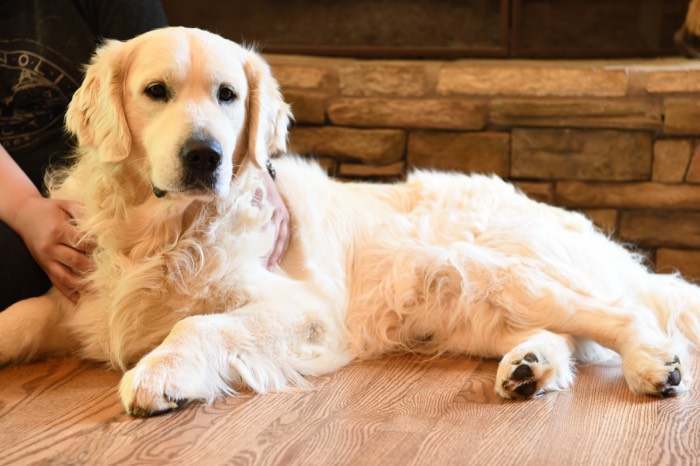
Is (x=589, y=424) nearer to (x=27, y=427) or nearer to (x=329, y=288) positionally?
(x=329, y=288)

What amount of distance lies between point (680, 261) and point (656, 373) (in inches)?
66.1

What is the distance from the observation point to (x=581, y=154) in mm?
3646

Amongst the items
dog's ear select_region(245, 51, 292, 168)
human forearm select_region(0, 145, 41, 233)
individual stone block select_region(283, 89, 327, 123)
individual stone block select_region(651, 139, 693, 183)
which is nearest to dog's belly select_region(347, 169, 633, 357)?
dog's ear select_region(245, 51, 292, 168)

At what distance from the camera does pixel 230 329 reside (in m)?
2.20

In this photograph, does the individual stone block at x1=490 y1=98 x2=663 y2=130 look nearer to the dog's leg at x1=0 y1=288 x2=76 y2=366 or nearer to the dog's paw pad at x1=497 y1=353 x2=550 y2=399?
the dog's paw pad at x1=497 y1=353 x2=550 y2=399

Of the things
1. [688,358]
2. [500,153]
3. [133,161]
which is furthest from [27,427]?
[500,153]

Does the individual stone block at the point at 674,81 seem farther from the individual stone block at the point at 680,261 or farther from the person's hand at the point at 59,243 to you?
the person's hand at the point at 59,243

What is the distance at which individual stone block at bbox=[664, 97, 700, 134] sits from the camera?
3.47m

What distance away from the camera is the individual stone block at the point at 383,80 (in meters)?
3.80

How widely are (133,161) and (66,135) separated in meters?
0.77

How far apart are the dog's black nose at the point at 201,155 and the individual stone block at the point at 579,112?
1907mm

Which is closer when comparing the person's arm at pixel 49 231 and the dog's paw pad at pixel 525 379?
the dog's paw pad at pixel 525 379

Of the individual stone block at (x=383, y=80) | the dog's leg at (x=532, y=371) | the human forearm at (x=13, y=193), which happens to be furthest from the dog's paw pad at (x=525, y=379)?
the individual stone block at (x=383, y=80)

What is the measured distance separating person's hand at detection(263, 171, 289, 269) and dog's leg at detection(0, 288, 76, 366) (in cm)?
64
